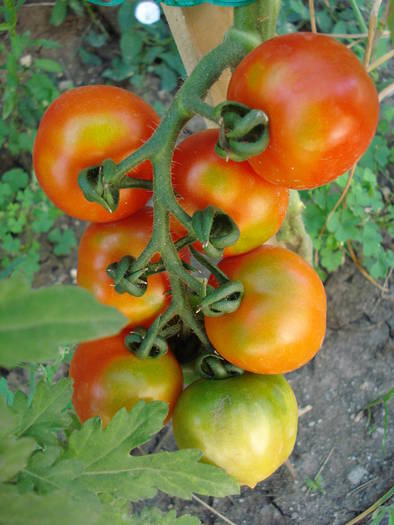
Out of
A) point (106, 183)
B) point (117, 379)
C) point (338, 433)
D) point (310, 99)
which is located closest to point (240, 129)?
point (310, 99)

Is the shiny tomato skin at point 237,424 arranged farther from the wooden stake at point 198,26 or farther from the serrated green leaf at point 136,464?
the wooden stake at point 198,26

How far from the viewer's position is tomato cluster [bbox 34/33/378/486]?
2.17ft

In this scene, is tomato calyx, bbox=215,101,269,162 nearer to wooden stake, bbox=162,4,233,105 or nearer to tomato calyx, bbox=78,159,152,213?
tomato calyx, bbox=78,159,152,213

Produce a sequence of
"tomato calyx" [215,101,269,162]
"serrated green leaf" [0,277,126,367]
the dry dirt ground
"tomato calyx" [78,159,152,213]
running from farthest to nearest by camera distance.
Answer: the dry dirt ground → "tomato calyx" [78,159,152,213] → "tomato calyx" [215,101,269,162] → "serrated green leaf" [0,277,126,367]

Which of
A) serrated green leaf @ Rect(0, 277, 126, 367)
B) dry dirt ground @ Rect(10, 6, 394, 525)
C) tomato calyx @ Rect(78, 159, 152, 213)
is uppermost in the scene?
serrated green leaf @ Rect(0, 277, 126, 367)

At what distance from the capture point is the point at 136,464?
722 millimetres

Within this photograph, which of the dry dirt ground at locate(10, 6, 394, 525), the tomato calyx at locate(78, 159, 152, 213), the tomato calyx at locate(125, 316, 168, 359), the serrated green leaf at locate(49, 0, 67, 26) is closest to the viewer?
the tomato calyx at locate(78, 159, 152, 213)

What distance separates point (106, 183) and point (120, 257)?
140mm

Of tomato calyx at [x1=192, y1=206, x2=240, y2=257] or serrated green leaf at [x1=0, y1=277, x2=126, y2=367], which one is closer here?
serrated green leaf at [x1=0, y1=277, x2=126, y2=367]

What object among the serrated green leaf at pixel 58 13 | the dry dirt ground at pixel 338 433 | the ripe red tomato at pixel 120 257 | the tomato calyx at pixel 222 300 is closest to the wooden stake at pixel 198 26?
the ripe red tomato at pixel 120 257

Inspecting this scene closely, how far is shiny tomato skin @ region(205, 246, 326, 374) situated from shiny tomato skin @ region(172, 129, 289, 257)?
0.04m

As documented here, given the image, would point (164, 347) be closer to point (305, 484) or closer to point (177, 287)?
point (177, 287)

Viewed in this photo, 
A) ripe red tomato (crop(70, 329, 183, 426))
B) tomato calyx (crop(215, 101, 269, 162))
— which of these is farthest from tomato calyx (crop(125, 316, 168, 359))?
tomato calyx (crop(215, 101, 269, 162))

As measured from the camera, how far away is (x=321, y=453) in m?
1.55
